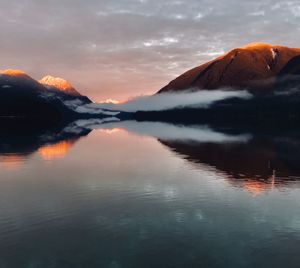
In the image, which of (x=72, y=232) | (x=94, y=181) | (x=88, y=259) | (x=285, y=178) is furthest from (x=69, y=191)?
(x=285, y=178)

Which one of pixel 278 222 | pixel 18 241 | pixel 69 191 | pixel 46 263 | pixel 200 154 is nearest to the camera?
pixel 46 263

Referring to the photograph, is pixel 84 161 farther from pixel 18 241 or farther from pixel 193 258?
pixel 193 258

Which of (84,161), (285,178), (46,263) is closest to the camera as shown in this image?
(46,263)

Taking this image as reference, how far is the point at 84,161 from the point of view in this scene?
4638 inches

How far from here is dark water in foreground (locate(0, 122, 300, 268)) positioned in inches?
1682

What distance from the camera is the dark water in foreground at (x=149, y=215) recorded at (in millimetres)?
42719

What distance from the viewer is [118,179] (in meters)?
85.4

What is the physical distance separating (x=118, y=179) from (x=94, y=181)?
19.0 ft

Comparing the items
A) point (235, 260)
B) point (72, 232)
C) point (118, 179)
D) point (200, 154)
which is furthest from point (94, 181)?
point (200, 154)

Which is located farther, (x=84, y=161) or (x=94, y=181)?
(x=84, y=161)

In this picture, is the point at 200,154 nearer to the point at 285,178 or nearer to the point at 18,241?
the point at 285,178

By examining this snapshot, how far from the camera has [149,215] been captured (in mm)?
57625

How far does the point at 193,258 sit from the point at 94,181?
44632 millimetres

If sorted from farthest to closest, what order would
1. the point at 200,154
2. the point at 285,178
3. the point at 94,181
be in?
the point at 200,154 → the point at 285,178 → the point at 94,181
